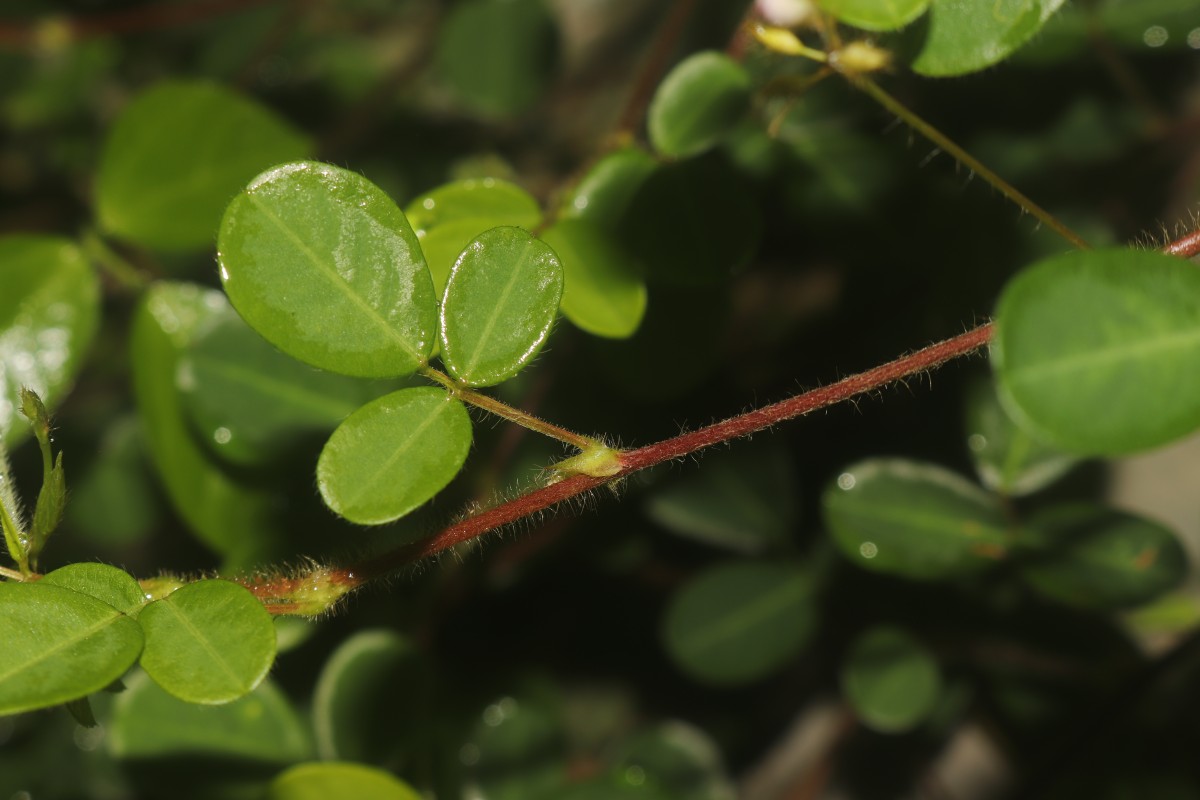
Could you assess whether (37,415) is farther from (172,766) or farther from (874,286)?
(874,286)

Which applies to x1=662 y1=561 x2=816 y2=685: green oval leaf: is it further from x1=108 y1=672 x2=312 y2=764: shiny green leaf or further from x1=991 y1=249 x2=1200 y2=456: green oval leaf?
x1=991 y1=249 x2=1200 y2=456: green oval leaf

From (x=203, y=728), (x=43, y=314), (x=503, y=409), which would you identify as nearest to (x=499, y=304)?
(x=503, y=409)

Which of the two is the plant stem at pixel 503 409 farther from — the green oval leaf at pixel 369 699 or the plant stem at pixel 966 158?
the green oval leaf at pixel 369 699

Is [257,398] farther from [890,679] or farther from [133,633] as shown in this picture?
[890,679]

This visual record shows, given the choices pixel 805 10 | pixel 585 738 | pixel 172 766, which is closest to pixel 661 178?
pixel 805 10

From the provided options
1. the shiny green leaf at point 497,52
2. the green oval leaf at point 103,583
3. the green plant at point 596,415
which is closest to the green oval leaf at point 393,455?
the green plant at point 596,415
